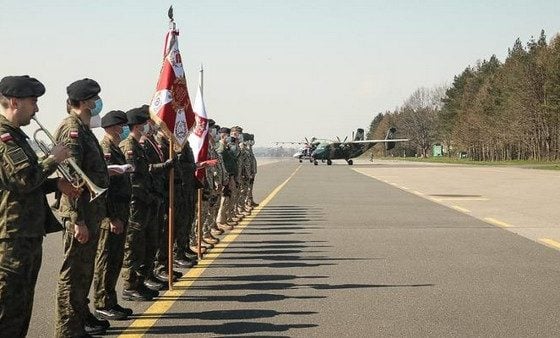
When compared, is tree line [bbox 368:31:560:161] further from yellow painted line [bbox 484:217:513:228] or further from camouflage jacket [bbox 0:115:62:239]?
camouflage jacket [bbox 0:115:62:239]

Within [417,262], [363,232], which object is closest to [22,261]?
[417,262]

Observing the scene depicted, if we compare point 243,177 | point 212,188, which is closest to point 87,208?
point 212,188

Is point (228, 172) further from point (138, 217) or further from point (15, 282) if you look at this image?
point (15, 282)

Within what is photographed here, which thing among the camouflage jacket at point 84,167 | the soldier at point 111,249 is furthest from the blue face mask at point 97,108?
the soldier at point 111,249

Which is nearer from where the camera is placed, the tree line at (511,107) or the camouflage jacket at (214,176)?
the camouflage jacket at (214,176)

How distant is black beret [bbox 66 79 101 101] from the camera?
516 centimetres

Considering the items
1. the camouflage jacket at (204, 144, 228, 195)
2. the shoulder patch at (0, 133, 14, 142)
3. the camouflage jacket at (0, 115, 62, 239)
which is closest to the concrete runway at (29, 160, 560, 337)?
the camouflage jacket at (204, 144, 228, 195)

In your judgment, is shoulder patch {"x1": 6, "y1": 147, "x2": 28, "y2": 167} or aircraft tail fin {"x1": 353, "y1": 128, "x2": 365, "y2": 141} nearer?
shoulder patch {"x1": 6, "y1": 147, "x2": 28, "y2": 167}

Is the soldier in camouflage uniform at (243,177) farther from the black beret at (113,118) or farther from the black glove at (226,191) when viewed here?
the black beret at (113,118)

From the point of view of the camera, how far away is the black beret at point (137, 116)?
691 cm

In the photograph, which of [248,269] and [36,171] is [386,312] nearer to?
[248,269]

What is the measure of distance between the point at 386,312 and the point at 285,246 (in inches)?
184

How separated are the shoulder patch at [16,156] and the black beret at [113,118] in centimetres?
211

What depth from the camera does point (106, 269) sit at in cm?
592
